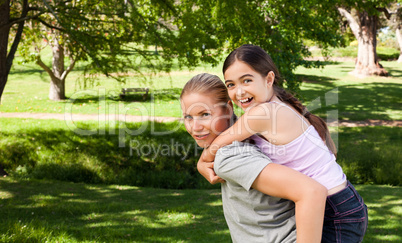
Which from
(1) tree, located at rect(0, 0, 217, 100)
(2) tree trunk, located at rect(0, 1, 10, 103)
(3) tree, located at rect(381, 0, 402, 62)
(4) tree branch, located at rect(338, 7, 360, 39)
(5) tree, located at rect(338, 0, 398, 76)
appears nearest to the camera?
(1) tree, located at rect(0, 0, 217, 100)

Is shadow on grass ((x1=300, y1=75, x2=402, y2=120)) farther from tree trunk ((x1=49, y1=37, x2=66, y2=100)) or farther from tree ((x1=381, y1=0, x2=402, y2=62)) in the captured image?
tree trunk ((x1=49, y1=37, x2=66, y2=100))

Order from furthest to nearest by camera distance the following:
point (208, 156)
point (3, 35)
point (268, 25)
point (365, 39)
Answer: point (365, 39) → point (268, 25) → point (3, 35) → point (208, 156)

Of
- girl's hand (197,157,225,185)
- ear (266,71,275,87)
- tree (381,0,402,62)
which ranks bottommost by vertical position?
girl's hand (197,157,225,185)

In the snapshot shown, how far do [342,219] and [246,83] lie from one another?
0.70 meters

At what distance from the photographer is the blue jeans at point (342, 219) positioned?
5.37 ft

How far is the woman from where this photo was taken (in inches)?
52.4

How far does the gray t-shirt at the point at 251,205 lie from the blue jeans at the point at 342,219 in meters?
Result: 0.25

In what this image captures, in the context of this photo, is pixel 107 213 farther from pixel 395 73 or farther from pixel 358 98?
pixel 395 73

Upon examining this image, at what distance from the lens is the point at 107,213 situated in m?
6.07

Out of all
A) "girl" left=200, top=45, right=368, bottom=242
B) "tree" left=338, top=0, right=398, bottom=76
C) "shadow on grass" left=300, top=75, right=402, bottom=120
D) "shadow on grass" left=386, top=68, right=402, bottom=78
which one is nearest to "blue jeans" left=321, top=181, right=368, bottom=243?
"girl" left=200, top=45, right=368, bottom=242

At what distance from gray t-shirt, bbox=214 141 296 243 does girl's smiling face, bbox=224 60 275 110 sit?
0.32m

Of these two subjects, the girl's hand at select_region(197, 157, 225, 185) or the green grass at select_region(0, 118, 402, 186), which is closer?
the girl's hand at select_region(197, 157, 225, 185)

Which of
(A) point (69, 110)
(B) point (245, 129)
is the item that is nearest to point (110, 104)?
(A) point (69, 110)

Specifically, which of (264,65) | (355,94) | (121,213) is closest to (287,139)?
(264,65)
